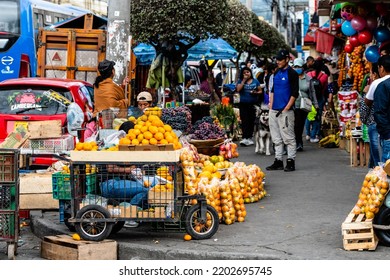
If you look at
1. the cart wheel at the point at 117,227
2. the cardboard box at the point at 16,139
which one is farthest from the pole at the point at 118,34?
the cart wheel at the point at 117,227

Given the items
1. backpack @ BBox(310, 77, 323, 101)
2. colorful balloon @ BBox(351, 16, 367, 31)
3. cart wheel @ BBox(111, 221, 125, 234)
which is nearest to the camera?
cart wheel @ BBox(111, 221, 125, 234)

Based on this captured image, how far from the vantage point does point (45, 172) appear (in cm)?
967

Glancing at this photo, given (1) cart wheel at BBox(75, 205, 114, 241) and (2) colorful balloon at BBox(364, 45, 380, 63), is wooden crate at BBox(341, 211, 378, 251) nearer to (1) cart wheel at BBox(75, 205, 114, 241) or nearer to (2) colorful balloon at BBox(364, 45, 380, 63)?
(1) cart wheel at BBox(75, 205, 114, 241)

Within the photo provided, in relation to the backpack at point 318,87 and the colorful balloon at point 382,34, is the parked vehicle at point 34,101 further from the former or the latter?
the backpack at point 318,87

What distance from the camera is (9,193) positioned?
771 centimetres

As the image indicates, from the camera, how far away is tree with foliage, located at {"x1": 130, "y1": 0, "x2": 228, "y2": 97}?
17.8 metres

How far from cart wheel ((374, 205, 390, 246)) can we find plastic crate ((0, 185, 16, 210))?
3.47 m

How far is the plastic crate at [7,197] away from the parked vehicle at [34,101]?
390 centimetres

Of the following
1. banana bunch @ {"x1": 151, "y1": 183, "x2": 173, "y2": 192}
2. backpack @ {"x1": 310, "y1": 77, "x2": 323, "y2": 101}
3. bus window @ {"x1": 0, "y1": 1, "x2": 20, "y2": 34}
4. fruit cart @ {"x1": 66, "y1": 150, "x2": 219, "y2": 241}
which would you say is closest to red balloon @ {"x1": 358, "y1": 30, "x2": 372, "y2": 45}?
backpack @ {"x1": 310, "y1": 77, "x2": 323, "y2": 101}

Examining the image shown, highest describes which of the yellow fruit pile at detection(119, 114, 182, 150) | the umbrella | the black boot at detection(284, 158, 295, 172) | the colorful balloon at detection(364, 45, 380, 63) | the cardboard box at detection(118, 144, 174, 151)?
the colorful balloon at detection(364, 45, 380, 63)

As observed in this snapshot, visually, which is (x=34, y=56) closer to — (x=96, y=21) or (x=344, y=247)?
(x=96, y=21)

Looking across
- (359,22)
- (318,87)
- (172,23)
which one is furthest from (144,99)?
(318,87)
